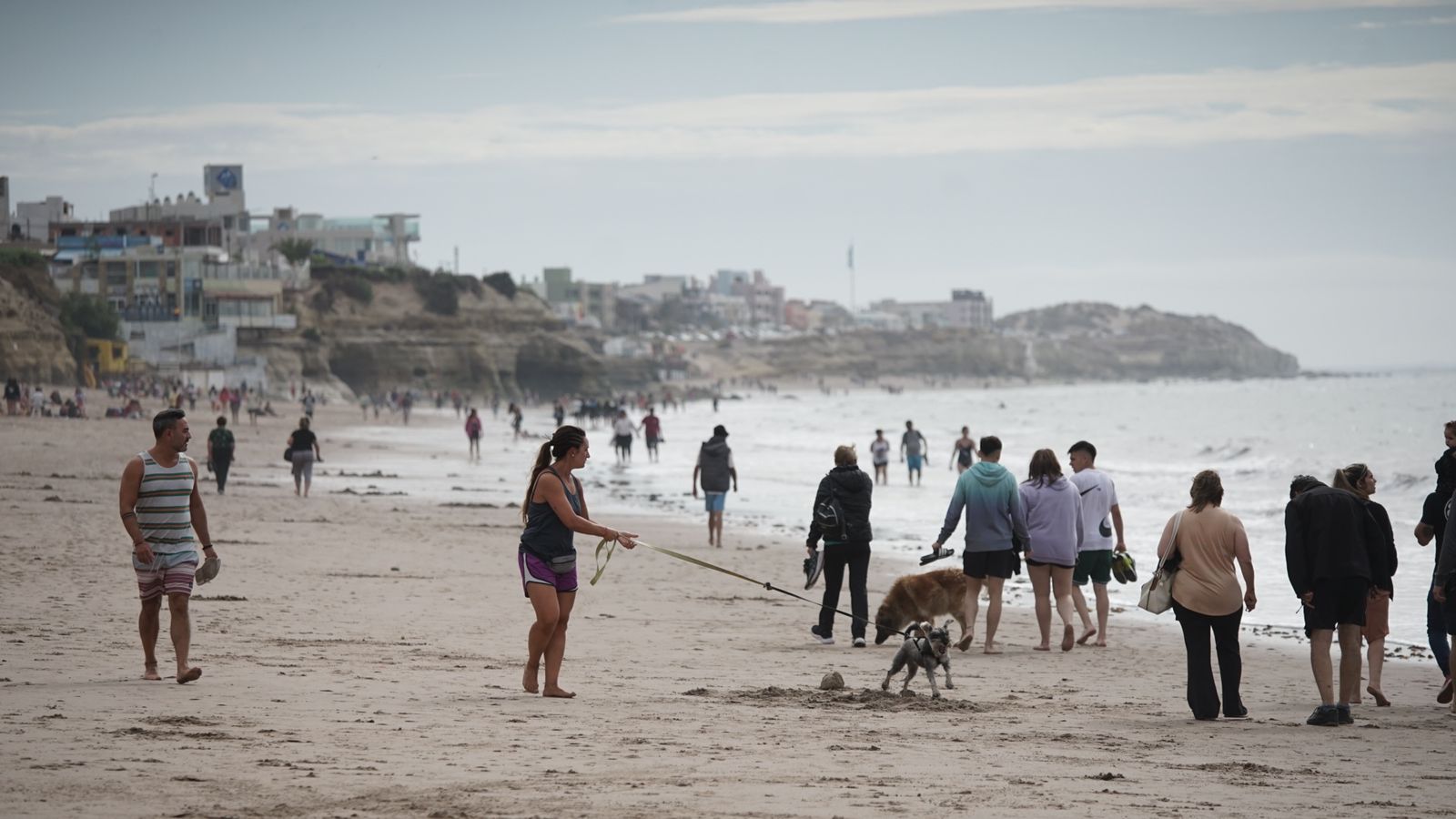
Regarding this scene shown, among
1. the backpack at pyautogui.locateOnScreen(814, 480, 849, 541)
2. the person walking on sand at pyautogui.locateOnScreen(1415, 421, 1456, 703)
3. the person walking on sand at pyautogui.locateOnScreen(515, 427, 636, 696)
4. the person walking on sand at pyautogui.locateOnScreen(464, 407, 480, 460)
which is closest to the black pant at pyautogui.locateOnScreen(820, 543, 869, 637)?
the backpack at pyautogui.locateOnScreen(814, 480, 849, 541)

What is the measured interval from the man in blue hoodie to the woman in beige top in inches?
93.4

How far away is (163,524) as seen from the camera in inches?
286

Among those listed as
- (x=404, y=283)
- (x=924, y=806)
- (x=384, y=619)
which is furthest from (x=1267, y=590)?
(x=404, y=283)

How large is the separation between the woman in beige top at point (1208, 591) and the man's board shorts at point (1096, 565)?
2879mm

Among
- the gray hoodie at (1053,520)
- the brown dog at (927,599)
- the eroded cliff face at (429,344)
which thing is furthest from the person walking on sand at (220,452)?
the eroded cliff face at (429,344)

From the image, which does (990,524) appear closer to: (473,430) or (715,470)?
(715,470)

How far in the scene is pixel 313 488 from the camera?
24578mm

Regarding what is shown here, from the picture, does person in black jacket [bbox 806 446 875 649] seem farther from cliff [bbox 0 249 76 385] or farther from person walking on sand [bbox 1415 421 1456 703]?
cliff [bbox 0 249 76 385]

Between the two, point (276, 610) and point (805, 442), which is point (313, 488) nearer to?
point (276, 610)

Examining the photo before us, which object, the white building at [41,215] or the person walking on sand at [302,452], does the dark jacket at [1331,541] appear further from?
the white building at [41,215]

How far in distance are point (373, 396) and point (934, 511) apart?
224 feet

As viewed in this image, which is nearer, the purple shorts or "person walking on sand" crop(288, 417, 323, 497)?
the purple shorts

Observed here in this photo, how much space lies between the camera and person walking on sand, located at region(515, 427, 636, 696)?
7.27m

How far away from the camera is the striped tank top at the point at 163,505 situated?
726 centimetres
